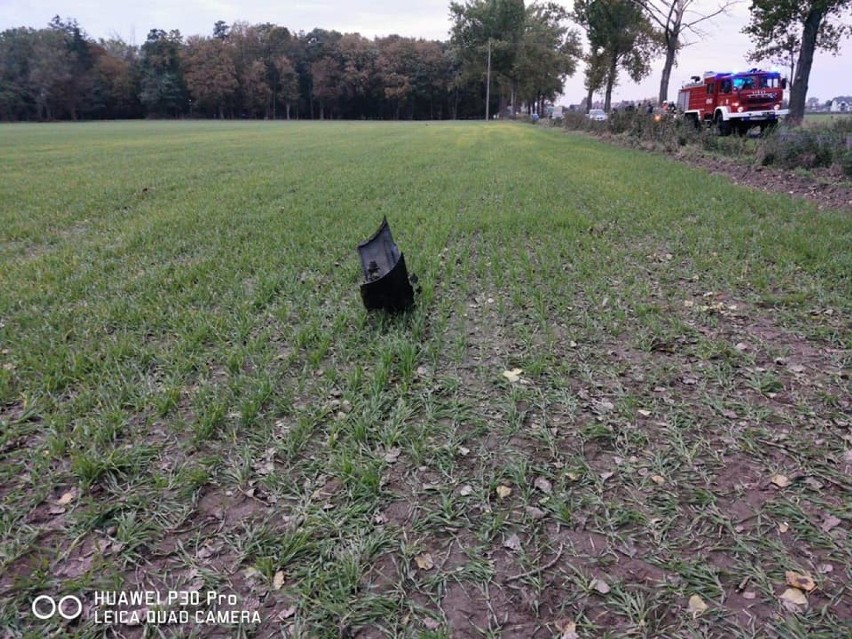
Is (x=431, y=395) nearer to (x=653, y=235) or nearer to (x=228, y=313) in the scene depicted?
(x=228, y=313)

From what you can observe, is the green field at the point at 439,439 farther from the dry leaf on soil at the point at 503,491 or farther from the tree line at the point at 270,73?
the tree line at the point at 270,73

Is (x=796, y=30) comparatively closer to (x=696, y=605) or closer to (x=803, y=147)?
(x=803, y=147)

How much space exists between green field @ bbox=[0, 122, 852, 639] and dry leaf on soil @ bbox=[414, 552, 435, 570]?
1 cm

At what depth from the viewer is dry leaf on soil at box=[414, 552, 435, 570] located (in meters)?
2.04

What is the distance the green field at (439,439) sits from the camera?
1.92 m

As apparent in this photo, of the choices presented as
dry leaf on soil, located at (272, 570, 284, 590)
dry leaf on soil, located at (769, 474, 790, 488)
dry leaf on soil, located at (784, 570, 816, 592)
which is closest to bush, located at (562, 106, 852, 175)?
dry leaf on soil, located at (769, 474, 790, 488)

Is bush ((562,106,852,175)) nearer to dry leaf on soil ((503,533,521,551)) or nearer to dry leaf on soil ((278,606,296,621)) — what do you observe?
dry leaf on soil ((503,533,521,551))

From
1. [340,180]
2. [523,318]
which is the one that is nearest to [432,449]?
[523,318]

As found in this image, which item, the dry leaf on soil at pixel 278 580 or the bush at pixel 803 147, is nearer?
the dry leaf on soil at pixel 278 580

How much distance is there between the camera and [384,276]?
3.98 metres

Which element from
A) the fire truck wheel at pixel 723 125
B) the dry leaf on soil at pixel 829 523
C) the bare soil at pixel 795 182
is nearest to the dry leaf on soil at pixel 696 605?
the dry leaf on soil at pixel 829 523

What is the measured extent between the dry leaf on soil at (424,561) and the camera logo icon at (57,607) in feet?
3.98

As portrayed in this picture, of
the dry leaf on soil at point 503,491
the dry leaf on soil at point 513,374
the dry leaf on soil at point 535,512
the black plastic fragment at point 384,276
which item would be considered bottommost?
the dry leaf on soil at point 535,512

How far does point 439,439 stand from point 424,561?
814 millimetres
